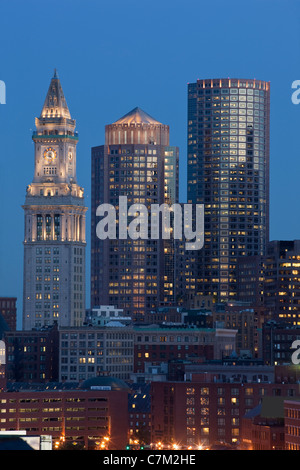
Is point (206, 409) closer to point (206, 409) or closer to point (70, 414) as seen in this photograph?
point (206, 409)

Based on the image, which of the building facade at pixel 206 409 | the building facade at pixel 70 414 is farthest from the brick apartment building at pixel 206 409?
the building facade at pixel 70 414

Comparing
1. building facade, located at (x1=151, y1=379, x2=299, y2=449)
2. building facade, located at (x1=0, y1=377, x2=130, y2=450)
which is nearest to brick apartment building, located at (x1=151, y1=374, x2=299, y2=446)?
building facade, located at (x1=151, y1=379, x2=299, y2=449)

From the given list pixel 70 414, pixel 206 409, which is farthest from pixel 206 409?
pixel 70 414

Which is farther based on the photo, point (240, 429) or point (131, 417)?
point (131, 417)

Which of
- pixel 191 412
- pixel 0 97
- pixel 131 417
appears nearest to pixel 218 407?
pixel 191 412

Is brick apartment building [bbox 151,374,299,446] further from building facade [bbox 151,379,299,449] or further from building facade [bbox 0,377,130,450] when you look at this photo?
building facade [bbox 0,377,130,450]

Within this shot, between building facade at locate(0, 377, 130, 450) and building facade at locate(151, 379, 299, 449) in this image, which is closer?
building facade at locate(151, 379, 299, 449)

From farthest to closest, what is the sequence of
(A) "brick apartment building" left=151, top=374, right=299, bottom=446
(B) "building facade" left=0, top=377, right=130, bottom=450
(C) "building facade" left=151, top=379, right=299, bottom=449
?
(B) "building facade" left=0, top=377, right=130, bottom=450 → (A) "brick apartment building" left=151, top=374, right=299, bottom=446 → (C) "building facade" left=151, top=379, right=299, bottom=449

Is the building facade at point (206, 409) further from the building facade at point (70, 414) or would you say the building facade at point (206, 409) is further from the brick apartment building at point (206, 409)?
the building facade at point (70, 414)

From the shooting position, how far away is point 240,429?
154 meters

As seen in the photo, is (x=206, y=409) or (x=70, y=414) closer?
(x=206, y=409)
